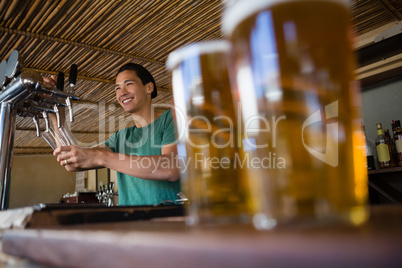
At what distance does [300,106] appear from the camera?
0.23m

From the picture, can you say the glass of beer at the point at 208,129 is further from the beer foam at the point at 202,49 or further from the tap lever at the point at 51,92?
the tap lever at the point at 51,92

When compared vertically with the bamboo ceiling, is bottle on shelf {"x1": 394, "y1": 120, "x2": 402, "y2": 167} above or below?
below

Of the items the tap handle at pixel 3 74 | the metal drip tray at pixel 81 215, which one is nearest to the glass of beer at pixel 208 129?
the metal drip tray at pixel 81 215

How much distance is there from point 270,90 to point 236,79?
42 millimetres

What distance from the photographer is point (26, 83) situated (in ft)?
3.58

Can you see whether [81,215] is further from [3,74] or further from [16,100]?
[3,74]

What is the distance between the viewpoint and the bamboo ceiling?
296cm

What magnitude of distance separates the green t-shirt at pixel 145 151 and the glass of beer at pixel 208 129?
1.06 metres

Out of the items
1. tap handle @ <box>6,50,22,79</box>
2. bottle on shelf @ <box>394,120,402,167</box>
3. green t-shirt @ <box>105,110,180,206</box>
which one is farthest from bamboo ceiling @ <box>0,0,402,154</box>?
tap handle @ <box>6,50,22,79</box>

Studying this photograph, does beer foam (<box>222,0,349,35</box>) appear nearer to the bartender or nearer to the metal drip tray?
the metal drip tray

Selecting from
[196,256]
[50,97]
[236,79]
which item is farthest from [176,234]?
[50,97]

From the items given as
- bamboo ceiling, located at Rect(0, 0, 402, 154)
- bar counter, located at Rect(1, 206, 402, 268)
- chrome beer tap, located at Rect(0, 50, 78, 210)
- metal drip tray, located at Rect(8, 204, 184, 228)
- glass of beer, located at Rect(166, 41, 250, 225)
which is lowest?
metal drip tray, located at Rect(8, 204, 184, 228)

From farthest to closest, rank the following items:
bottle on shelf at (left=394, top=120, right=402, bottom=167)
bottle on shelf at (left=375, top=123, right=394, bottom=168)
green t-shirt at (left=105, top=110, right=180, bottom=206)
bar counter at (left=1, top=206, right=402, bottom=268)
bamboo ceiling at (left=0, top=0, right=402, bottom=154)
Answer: bamboo ceiling at (left=0, top=0, right=402, bottom=154) → bottle on shelf at (left=375, top=123, right=394, bottom=168) → bottle on shelf at (left=394, top=120, right=402, bottom=167) → green t-shirt at (left=105, top=110, right=180, bottom=206) → bar counter at (left=1, top=206, right=402, bottom=268)

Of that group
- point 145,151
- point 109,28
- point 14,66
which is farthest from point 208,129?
point 109,28
